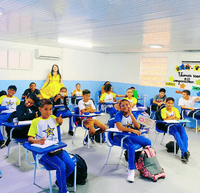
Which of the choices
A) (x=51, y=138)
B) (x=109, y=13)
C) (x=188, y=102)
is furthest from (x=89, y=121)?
(x=188, y=102)

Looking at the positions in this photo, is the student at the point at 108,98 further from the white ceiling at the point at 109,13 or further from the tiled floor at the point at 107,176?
the white ceiling at the point at 109,13

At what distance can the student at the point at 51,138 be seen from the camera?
2.68m

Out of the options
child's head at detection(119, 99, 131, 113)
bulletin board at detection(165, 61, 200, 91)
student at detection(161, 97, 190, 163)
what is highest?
bulletin board at detection(165, 61, 200, 91)

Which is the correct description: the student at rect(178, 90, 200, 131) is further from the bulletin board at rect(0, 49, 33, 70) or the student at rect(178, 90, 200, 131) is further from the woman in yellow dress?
the bulletin board at rect(0, 49, 33, 70)

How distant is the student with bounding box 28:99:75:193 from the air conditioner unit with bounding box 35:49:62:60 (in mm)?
5089

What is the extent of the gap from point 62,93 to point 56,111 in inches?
27.7

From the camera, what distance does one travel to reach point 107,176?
3.49m

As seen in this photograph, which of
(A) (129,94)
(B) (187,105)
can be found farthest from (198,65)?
(A) (129,94)

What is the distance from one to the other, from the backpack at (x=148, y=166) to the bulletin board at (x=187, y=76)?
460cm

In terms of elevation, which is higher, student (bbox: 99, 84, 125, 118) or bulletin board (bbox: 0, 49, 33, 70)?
bulletin board (bbox: 0, 49, 33, 70)

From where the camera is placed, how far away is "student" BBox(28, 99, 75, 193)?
105 inches

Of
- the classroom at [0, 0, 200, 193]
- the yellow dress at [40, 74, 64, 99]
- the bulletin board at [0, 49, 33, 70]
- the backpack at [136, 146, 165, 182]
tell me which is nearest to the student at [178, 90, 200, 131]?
the classroom at [0, 0, 200, 193]

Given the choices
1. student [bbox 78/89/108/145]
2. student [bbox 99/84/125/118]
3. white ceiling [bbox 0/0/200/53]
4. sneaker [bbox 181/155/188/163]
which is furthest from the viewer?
student [bbox 99/84/125/118]

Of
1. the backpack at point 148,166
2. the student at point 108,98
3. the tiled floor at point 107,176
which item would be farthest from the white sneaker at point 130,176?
the student at point 108,98
